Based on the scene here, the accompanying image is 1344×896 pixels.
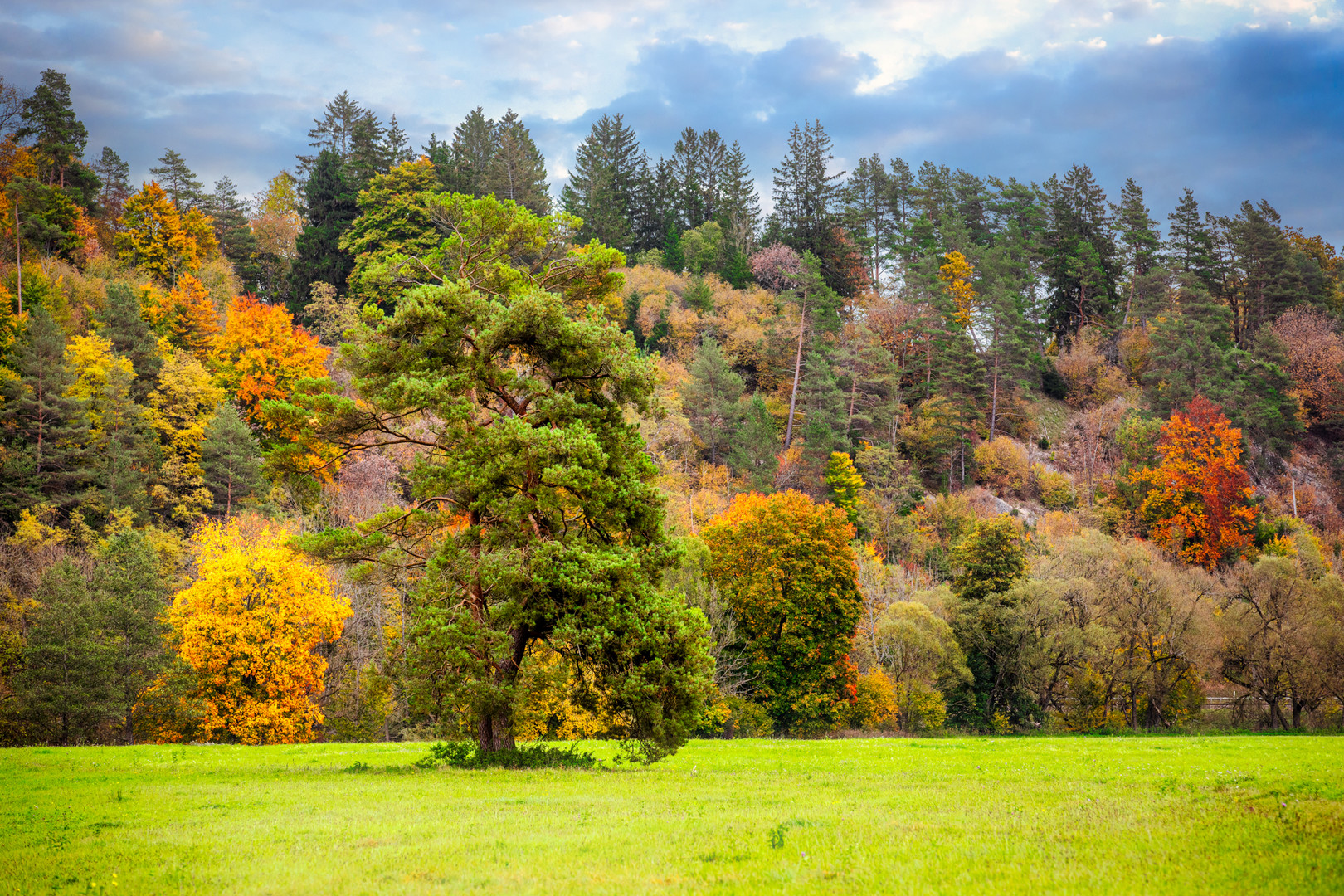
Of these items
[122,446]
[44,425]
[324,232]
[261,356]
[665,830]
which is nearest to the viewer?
[665,830]

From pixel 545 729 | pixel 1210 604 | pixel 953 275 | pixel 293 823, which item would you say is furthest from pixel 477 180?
pixel 293 823

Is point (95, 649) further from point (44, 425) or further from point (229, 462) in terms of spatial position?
point (44, 425)

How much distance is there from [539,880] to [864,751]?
64.9ft

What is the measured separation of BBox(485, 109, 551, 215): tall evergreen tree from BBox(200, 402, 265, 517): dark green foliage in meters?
37.6

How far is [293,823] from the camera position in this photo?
34.3ft

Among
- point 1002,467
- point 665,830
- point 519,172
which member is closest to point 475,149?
point 519,172

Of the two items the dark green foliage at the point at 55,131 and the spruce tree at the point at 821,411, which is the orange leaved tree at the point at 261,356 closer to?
the dark green foliage at the point at 55,131

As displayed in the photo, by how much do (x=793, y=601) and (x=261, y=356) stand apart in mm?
37994

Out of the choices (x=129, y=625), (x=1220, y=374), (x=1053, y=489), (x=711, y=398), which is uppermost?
(x=1220, y=374)

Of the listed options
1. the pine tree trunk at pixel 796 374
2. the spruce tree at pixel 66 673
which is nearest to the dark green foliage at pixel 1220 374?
the pine tree trunk at pixel 796 374

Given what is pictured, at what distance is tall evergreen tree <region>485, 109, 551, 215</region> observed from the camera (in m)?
82.5

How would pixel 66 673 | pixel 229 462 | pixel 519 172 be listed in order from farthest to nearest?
pixel 519 172
pixel 229 462
pixel 66 673

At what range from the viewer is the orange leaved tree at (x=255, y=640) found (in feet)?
104

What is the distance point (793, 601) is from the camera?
41.8 m
